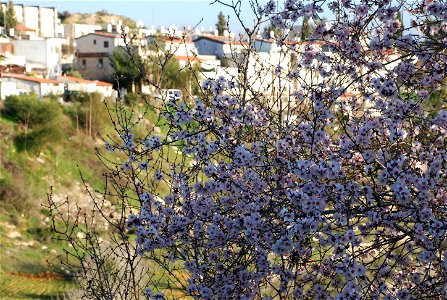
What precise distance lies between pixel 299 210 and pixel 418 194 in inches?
24.9

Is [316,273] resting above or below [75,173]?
above

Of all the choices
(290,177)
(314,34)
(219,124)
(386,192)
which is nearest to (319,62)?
(314,34)

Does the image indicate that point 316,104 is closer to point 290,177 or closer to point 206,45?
point 290,177

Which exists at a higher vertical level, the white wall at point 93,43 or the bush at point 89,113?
the white wall at point 93,43

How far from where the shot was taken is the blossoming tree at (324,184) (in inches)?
147

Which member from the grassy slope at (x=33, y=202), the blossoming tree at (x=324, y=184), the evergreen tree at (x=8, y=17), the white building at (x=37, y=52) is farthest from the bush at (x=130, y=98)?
the evergreen tree at (x=8, y=17)

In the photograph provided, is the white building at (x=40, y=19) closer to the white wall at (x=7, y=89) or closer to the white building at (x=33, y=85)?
the white building at (x=33, y=85)

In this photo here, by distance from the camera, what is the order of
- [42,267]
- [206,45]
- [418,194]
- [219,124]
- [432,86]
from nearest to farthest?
[418,194] → [432,86] → [219,124] → [42,267] → [206,45]

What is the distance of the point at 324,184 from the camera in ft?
12.5

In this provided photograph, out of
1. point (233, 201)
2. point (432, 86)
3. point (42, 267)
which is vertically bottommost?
point (42, 267)

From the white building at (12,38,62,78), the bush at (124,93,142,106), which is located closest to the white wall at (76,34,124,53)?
the white building at (12,38,62,78)

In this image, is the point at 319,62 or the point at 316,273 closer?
the point at 316,273

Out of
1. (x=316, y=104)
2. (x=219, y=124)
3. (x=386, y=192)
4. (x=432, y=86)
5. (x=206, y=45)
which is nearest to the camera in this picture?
(x=386, y=192)

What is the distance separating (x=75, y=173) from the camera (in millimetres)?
29141
